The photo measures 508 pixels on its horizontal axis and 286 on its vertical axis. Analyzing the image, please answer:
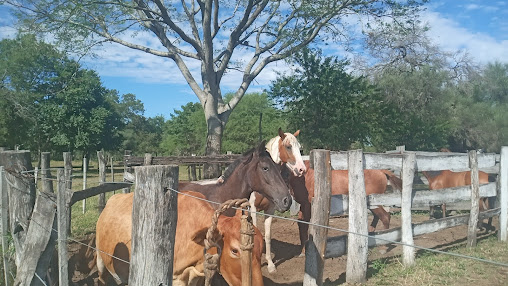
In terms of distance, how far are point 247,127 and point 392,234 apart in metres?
21.6

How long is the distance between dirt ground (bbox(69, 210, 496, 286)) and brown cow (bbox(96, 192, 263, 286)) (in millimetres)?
1219

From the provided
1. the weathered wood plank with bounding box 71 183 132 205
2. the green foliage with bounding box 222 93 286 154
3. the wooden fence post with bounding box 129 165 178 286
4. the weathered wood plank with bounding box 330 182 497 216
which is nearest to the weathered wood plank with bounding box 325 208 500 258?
the weathered wood plank with bounding box 330 182 497 216

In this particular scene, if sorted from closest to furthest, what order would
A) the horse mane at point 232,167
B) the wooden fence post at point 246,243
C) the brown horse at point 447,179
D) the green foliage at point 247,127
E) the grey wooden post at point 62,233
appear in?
the wooden fence post at point 246,243, the grey wooden post at point 62,233, the horse mane at point 232,167, the brown horse at point 447,179, the green foliage at point 247,127

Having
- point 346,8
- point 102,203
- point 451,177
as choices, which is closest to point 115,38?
point 102,203

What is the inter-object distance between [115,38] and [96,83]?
19835 mm

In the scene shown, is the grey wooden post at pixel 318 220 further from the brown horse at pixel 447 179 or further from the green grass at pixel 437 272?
the brown horse at pixel 447 179

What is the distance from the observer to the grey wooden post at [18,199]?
4191 millimetres

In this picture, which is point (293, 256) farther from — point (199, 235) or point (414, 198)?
point (199, 235)

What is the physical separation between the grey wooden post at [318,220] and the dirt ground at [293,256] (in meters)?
0.67

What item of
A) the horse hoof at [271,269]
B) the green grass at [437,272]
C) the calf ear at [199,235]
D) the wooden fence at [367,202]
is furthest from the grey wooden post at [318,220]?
the calf ear at [199,235]

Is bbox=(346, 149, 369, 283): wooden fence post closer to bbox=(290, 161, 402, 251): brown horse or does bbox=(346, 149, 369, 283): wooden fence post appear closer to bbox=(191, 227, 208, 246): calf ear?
bbox=(290, 161, 402, 251): brown horse

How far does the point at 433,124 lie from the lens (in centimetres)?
2362

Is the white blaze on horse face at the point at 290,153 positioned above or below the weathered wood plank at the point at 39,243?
above

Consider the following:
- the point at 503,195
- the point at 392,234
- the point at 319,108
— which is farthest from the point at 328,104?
the point at 392,234
